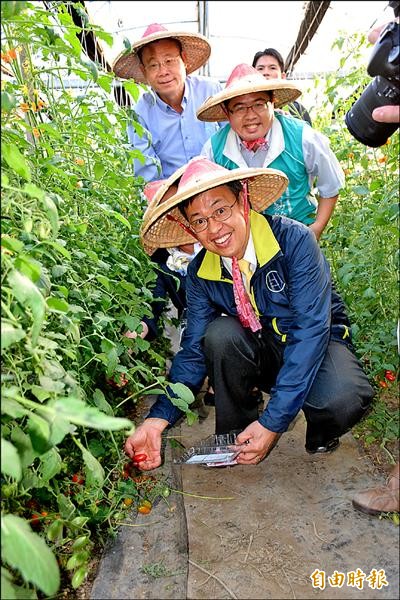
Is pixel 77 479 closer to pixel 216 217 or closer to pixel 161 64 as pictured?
pixel 216 217

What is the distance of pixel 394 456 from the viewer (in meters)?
2.02

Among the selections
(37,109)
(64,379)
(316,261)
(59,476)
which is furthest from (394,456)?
(37,109)

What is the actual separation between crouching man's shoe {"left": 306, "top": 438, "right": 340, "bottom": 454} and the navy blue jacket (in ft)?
0.88

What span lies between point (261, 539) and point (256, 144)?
1492mm

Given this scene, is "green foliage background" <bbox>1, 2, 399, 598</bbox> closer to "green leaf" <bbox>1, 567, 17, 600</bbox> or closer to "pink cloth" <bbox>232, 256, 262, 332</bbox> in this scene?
"green leaf" <bbox>1, 567, 17, 600</bbox>

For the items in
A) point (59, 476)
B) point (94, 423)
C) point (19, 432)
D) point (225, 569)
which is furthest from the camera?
point (59, 476)

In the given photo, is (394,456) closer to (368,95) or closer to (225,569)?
(225,569)

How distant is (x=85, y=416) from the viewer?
2.95 ft

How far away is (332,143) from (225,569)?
77.8 inches

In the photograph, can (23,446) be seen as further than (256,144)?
No

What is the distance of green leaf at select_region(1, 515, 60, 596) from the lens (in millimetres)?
880

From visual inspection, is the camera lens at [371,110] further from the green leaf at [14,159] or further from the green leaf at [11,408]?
the green leaf at [11,408]

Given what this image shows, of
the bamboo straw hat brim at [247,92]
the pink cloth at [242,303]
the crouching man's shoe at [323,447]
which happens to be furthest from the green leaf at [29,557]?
the bamboo straw hat brim at [247,92]

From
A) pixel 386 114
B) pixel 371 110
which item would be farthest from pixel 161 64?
pixel 386 114
